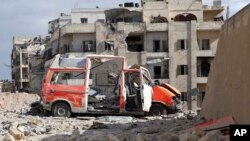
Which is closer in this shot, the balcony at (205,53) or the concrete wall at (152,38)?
the balcony at (205,53)

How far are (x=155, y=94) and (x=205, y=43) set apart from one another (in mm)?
31886

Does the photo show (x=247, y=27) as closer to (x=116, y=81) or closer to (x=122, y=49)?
(x=116, y=81)

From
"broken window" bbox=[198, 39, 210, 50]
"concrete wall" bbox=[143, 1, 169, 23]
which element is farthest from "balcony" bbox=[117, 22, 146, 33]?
"broken window" bbox=[198, 39, 210, 50]

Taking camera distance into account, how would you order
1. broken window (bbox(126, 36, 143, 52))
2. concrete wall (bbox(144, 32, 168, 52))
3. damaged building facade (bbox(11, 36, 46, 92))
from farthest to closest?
damaged building facade (bbox(11, 36, 46, 92))
broken window (bbox(126, 36, 143, 52))
concrete wall (bbox(144, 32, 168, 52))

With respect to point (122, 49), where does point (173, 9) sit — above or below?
above

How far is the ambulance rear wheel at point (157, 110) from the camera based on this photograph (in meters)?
21.3

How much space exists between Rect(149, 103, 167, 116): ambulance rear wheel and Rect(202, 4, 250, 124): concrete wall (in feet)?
20.5

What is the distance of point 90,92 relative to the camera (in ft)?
68.9

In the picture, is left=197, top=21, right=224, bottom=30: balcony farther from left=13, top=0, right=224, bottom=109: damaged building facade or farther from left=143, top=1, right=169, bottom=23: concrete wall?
left=143, top=1, right=169, bottom=23: concrete wall

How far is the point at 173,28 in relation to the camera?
52.4 metres

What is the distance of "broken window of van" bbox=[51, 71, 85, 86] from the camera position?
2039 centimetres

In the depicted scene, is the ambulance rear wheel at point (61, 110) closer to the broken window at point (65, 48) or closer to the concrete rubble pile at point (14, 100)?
the concrete rubble pile at point (14, 100)

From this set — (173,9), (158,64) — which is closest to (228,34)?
(158,64)

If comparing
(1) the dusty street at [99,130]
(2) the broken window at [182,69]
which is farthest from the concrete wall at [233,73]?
(2) the broken window at [182,69]
